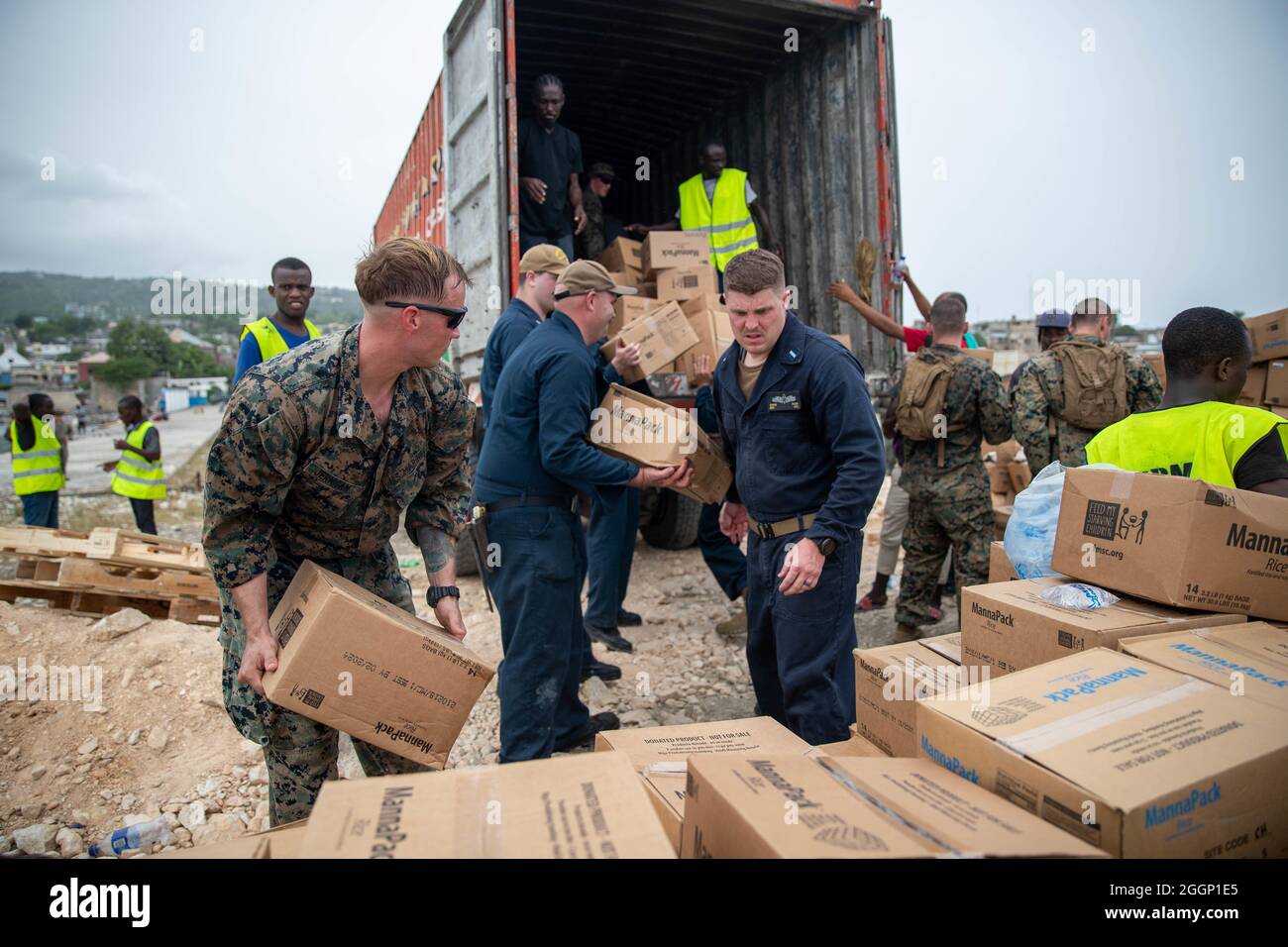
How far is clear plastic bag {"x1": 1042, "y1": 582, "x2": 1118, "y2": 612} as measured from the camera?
1.83m

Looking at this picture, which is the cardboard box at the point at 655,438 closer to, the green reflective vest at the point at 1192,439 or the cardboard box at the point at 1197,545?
the green reflective vest at the point at 1192,439

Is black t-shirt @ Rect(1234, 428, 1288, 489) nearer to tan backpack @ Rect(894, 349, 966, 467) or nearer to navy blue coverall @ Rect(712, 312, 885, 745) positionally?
navy blue coverall @ Rect(712, 312, 885, 745)

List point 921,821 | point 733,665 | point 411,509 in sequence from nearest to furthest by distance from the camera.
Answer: point 921,821
point 411,509
point 733,665

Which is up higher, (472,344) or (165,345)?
(165,345)

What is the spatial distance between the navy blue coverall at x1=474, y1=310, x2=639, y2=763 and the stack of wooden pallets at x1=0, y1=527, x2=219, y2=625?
2.71m

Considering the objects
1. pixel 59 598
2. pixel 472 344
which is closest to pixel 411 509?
pixel 472 344

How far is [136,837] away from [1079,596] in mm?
3010

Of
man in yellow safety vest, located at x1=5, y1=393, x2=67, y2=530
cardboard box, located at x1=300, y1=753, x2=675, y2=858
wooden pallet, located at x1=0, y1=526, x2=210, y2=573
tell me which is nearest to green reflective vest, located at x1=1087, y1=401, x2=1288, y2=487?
cardboard box, located at x1=300, y1=753, x2=675, y2=858

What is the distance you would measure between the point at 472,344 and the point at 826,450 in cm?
334

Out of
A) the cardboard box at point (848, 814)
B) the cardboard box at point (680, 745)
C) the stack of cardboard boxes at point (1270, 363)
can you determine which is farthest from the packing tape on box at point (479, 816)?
the stack of cardboard boxes at point (1270, 363)

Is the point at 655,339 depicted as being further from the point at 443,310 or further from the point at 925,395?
the point at 443,310

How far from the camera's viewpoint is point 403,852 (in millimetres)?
1019

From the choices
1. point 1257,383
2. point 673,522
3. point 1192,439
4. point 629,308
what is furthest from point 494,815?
point 673,522
